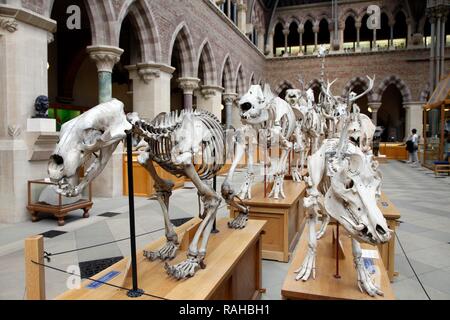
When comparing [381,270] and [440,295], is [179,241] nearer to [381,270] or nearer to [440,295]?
[381,270]

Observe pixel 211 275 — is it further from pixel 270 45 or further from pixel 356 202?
pixel 270 45

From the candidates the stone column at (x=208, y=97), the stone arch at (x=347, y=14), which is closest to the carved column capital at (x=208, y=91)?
the stone column at (x=208, y=97)

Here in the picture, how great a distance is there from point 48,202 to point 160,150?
4359 mm

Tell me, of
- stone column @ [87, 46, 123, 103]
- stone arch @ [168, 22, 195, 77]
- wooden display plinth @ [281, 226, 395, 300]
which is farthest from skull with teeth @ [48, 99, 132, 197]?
stone arch @ [168, 22, 195, 77]

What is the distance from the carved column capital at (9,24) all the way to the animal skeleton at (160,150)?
15.3ft

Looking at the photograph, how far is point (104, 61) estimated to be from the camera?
802 cm

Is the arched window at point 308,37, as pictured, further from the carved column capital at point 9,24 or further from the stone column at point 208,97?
the carved column capital at point 9,24

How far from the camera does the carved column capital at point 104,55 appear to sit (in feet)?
26.0

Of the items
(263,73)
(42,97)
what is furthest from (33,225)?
(263,73)

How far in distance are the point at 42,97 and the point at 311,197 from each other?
5.48 meters

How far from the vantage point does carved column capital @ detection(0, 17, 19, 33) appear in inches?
221

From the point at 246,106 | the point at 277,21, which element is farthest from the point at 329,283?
the point at 277,21

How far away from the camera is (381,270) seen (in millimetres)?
2641
